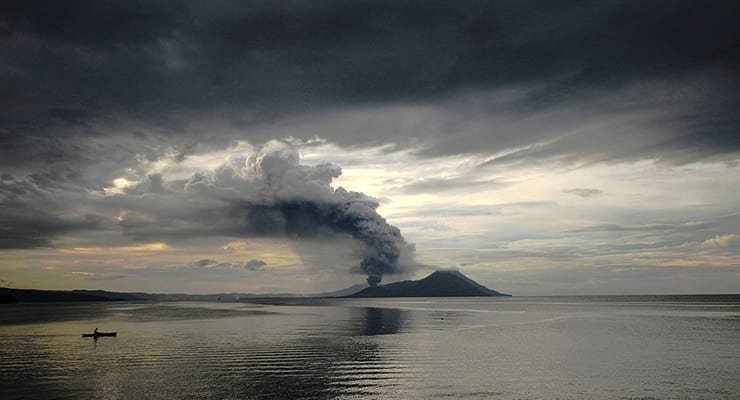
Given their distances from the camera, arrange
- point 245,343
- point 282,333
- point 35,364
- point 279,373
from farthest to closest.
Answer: point 282,333 < point 245,343 < point 35,364 < point 279,373

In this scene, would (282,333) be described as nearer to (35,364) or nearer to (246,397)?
(35,364)

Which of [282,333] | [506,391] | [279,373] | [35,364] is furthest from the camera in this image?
[282,333]

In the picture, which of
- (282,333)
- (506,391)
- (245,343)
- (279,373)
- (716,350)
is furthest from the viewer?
→ (282,333)

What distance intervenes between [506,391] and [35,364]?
52120 millimetres

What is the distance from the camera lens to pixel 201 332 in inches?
3910

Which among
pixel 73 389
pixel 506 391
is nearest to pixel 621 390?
pixel 506 391

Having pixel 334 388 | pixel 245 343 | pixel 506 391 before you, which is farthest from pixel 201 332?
pixel 506 391

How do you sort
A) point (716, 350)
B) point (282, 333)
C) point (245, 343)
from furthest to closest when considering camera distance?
point (282, 333), point (245, 343), point (716, 350)

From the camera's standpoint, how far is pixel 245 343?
7969cm

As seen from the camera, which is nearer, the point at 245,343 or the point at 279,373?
the point at 279,373

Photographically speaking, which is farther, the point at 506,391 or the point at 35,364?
the point at 35,364

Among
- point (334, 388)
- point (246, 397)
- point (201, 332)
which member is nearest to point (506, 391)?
point (334, 388)

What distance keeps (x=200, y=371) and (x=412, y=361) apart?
23.4m

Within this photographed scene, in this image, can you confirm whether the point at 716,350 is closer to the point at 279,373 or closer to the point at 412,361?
the point at 412,361
